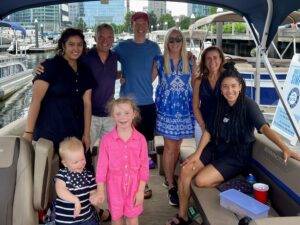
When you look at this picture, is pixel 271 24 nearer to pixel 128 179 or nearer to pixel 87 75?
pixel 87 75

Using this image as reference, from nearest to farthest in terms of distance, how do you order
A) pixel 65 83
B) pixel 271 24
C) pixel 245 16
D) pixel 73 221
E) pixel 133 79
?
pixel 73 221 < pixel 65 83 < pixel 271 24 < pixel 133 79 < pixel 245 16

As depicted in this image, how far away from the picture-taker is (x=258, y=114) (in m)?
3.12

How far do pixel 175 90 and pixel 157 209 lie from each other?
1.17m

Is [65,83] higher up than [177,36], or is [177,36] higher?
[177,36]

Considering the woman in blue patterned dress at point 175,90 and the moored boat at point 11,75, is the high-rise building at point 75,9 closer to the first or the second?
the woman in blue patterned dress at point 175,90

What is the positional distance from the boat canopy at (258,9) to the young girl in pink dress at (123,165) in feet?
5.18

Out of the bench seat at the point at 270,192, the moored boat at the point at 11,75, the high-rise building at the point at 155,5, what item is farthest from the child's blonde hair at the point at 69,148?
the moored boat at the point at 11,75

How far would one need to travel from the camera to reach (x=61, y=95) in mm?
2881

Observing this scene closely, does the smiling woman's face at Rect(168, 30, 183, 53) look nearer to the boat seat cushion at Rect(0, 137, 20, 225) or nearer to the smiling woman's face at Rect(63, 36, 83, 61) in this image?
the smiling woman's face at Rect(63, 36, 83, 61)

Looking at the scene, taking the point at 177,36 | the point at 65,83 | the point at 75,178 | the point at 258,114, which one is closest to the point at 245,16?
the point at 177,36

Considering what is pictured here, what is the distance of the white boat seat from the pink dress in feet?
1.26

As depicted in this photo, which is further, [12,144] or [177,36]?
[177,36]

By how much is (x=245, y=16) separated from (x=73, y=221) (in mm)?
2687

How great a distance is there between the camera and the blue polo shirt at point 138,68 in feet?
11.9
